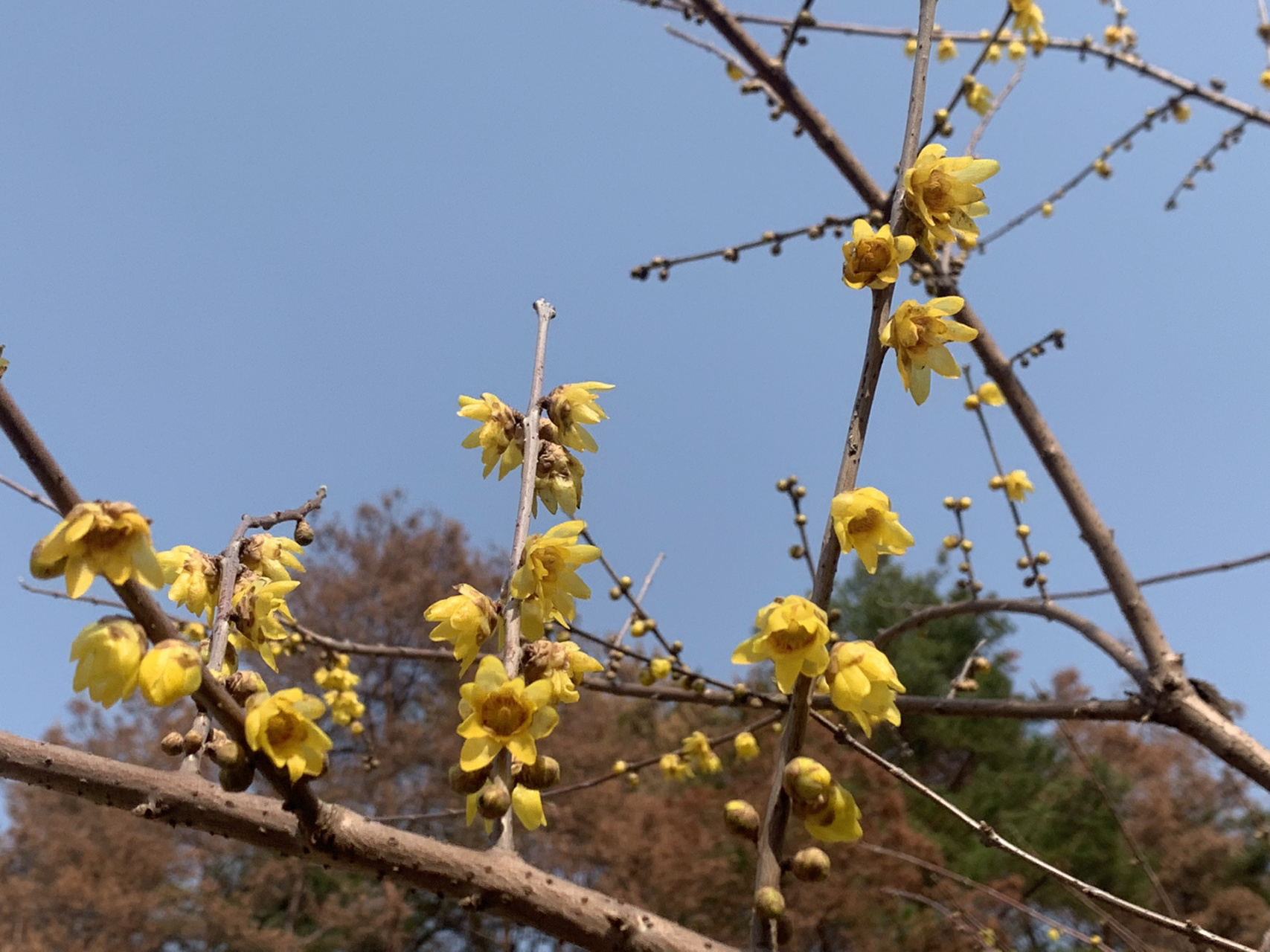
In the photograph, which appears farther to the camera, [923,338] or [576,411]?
[576,411]

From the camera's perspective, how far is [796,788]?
681mm

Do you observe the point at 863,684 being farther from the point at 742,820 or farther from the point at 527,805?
the point at 527,805

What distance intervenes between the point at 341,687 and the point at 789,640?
2.80 meters

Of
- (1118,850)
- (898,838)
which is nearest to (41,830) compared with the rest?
(898,838)

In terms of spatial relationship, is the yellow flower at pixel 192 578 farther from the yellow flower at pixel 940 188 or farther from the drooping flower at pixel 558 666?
the yellow flower at pixel 940 188

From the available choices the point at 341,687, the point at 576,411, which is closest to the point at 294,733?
the point at 576,411

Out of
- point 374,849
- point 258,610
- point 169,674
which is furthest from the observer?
point 258,610

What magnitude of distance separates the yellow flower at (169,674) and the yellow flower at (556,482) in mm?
496

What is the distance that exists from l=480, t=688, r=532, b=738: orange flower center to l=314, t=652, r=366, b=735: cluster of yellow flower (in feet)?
8.33

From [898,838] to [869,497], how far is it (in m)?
8.04

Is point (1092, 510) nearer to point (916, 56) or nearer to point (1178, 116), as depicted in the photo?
point (916, 56)

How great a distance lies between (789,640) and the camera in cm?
80

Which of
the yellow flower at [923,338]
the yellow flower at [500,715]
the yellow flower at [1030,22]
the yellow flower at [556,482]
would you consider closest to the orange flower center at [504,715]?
the yellow flower at [500,715]

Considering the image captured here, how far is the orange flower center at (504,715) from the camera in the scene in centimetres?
74
